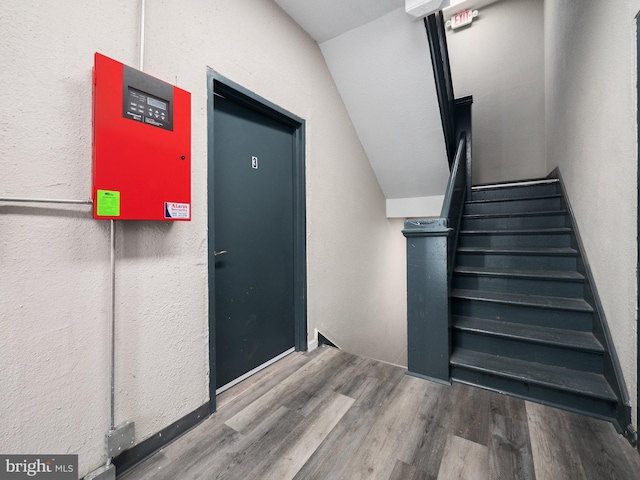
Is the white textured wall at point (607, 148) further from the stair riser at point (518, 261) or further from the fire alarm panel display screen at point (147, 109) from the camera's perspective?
the fire alarm panel display screen at point (147, 109)

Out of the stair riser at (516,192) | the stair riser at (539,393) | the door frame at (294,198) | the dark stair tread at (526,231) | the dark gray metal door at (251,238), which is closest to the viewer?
the stair riser at (539,393)

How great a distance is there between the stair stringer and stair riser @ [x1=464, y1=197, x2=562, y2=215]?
568mm

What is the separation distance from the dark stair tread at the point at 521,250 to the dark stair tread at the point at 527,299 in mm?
381

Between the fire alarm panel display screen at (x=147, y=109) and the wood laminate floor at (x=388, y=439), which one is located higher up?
the fire alarm panel display screen at (x=147, y=109)

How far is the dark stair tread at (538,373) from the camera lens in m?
1.53

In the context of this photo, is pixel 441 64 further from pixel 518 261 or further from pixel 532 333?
pixel 532 333

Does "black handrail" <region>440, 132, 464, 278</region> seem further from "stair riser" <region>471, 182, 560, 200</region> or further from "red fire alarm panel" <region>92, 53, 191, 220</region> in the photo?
"red fire alarm panel" <region>92, 53, 191, 220</region>

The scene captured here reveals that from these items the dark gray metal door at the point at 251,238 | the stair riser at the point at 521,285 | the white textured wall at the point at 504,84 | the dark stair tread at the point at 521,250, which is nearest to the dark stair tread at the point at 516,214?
the dark stair tread at the point at 521,250

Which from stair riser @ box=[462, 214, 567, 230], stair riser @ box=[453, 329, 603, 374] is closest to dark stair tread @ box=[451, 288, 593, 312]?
stair riser @ box=[453, 329, 603, 374]

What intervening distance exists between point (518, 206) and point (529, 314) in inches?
54.3

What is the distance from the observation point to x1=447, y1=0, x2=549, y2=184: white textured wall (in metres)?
3.88

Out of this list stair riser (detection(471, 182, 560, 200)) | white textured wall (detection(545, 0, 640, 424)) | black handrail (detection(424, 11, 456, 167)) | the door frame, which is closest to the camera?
white textured wall (detection(545, 0, 640, 424))

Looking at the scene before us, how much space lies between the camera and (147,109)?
124cm

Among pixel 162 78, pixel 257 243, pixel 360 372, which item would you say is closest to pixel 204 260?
pixel 257 243
